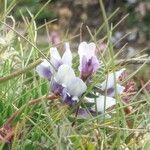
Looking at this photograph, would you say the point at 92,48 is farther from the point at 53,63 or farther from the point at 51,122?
the point at 51,122

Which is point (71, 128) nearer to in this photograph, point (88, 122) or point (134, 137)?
point (88, 122)

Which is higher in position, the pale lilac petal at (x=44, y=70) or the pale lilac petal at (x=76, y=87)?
the pale lilac petal at (x=44, y=70)

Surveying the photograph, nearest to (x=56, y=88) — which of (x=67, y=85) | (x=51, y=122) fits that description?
(x=67, y=85)

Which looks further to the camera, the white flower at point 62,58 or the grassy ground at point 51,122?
the white flower at point 62,58

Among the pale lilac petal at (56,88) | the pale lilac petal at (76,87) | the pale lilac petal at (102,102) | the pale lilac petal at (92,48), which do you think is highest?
the pale lilac petal at (92,48)

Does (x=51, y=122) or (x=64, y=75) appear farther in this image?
(x=64, y=75)
